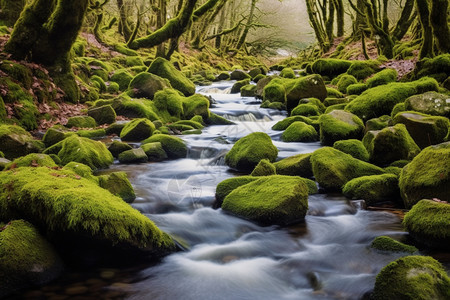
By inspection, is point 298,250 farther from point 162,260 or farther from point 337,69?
point 337,69

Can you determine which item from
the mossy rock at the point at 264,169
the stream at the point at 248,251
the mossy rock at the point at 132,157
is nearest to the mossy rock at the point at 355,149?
the stream at the point at 248,251

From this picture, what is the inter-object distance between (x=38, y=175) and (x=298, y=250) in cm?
295

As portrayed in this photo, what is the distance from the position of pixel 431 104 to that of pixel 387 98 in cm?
142

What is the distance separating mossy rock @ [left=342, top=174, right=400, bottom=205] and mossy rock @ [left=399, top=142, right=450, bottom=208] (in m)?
0.33

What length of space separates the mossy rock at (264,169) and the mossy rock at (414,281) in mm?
3083

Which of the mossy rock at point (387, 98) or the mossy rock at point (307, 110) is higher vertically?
the mossy rock at point (387, 98)

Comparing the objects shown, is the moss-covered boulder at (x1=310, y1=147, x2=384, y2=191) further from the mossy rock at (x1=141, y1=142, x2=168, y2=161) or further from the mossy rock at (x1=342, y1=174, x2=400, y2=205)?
the mossy rock at (x1=141, y1=142, x2=168, y2=161)

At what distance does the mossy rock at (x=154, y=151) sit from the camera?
7590 mm

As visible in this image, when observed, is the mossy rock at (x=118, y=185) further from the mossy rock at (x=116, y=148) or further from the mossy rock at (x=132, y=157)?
the mossy rock at (x=116, y=148)

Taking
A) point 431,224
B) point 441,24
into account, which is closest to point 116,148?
point 431,224

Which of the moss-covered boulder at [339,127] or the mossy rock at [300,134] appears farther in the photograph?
the mossy rock at [300,134]

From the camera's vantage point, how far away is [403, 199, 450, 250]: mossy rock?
3.59 meters

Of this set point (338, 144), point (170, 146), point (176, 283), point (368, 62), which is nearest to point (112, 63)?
point (170, 146)

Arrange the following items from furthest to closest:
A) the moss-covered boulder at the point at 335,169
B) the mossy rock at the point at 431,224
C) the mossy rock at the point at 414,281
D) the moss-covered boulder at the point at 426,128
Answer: the moss-covered boulder at the point at 426,128 → the moss-covered boulder at the point at 335,169 → the mossy rock at the point at 431,224 → the mossy rock at the point at 414,281
